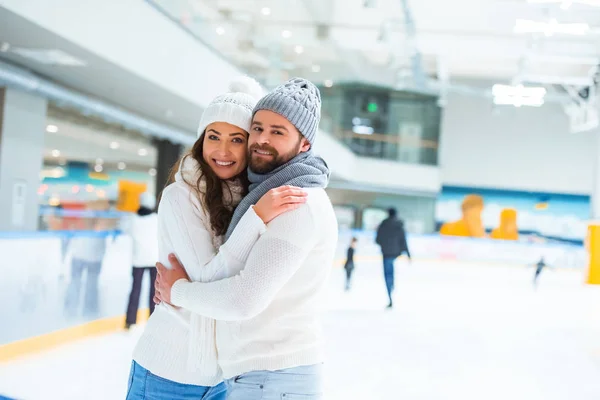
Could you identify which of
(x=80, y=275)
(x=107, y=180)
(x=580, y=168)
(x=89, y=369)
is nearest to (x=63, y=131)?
(x=107, y=180)

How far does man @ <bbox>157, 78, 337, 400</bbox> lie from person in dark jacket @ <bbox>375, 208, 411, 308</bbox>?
7937 mm

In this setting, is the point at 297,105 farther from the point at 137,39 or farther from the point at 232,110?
the point at 137,39

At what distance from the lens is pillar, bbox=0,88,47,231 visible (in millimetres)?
8922

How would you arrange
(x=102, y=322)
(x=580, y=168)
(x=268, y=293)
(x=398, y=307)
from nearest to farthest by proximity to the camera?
(x=268, y=293) → (x=102, y=322) → (x=398, y=307) → (x=580, y=168)

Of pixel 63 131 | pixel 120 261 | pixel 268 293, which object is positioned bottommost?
pixel 120 261

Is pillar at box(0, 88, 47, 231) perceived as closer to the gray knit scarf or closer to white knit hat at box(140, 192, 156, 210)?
white knit hat at box(140, 192, 156, 210)

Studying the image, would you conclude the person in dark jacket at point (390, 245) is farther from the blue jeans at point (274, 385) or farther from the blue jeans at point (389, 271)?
the blue jeans at point (274, 385)

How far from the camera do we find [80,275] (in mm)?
7039

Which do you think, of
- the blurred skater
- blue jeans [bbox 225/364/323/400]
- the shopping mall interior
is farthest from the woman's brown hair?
the blurred skater

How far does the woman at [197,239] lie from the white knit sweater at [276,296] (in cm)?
7

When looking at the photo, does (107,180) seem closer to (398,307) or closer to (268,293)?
(398,307)

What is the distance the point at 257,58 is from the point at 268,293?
10.3 meters

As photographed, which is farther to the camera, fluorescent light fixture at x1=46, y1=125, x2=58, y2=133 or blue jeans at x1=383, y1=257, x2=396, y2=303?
fluorescent light fixture at x1=46, y1=125, x2=58, y2=133

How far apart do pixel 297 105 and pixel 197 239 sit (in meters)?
0.43
